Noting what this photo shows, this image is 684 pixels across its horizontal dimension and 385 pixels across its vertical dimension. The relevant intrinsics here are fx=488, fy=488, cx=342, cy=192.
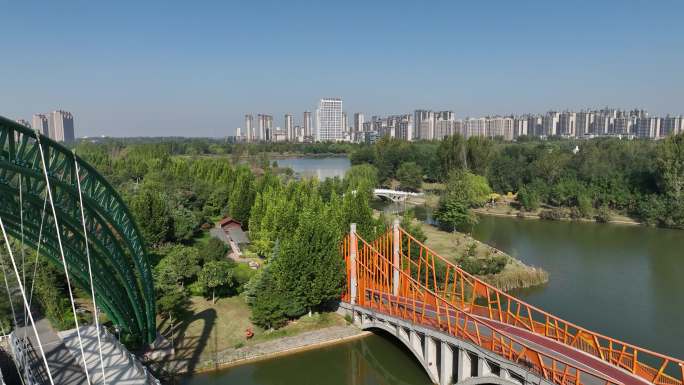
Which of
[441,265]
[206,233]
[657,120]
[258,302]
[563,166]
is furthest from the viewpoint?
[657,120]

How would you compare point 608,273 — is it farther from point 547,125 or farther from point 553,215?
point 547,125

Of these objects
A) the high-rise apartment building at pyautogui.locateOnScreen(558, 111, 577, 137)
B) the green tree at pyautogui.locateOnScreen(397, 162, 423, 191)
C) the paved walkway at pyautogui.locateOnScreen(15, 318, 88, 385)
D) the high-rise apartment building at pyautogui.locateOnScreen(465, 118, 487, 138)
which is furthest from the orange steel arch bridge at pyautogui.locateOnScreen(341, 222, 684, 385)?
the high-rise apartment building at pyautogui.locateOnScreen(558, 111, 577, 137)

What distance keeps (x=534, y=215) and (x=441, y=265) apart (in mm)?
26332

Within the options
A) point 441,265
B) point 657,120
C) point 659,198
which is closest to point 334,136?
point 657,120

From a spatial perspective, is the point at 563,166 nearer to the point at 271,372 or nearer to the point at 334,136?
the point at 271,372

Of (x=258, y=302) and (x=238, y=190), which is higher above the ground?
(x=238, y=190)

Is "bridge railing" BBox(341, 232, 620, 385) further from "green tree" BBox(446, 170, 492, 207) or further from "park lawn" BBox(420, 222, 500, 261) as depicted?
"green tree" BBox(446, 170, 492, 207)

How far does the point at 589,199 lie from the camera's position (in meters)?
44.2

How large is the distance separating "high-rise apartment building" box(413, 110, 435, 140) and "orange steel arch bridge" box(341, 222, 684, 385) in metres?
134

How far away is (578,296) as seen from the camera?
24.2 m

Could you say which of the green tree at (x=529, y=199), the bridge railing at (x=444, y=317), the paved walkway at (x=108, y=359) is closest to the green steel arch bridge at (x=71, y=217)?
the paved walkway at (x=108, y=359)

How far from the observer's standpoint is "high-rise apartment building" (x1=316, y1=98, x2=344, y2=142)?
18750cm

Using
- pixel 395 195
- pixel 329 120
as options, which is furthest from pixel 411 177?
pixel 329 120

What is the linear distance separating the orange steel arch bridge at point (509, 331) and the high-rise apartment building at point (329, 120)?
167m
